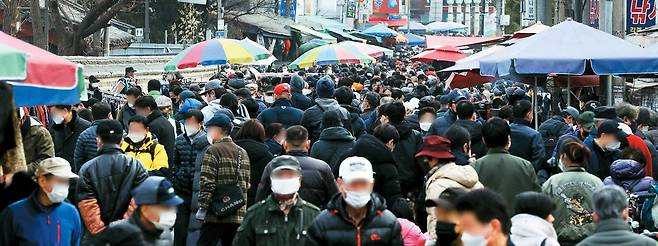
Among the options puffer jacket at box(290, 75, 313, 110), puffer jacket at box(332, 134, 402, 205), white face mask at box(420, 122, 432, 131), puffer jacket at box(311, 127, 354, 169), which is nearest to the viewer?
puffer jacket at box(332, 134, 402, 205)

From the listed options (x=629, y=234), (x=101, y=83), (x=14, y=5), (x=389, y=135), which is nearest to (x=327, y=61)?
(x=101, y=83)

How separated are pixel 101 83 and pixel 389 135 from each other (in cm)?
1859

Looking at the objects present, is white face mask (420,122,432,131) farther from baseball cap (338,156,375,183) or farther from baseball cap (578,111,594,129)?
baseball cap (338,156,375,183)

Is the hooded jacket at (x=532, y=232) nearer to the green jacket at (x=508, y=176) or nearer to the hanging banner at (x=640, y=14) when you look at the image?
the green jacket at (x=508, y=176)

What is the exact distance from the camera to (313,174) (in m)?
9.05

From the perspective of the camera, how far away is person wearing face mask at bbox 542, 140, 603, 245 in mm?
8578

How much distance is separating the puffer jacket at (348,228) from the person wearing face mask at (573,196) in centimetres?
181

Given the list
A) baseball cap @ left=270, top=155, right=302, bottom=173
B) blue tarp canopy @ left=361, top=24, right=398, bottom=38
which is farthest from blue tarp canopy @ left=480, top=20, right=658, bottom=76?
blue tarp canopy @ left=361, top=24, right=398, bottom=38

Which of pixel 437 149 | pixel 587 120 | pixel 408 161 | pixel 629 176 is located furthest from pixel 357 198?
pixel 587 120

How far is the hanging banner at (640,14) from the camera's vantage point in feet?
67.8

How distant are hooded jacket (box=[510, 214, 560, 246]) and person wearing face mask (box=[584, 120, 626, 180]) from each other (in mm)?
3511

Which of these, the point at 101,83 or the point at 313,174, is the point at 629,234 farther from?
the point at 101,83

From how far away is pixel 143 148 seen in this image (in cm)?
1057

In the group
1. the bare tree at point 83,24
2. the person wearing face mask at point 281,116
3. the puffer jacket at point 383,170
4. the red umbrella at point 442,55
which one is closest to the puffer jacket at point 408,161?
the puffer jacket at point 383,170
